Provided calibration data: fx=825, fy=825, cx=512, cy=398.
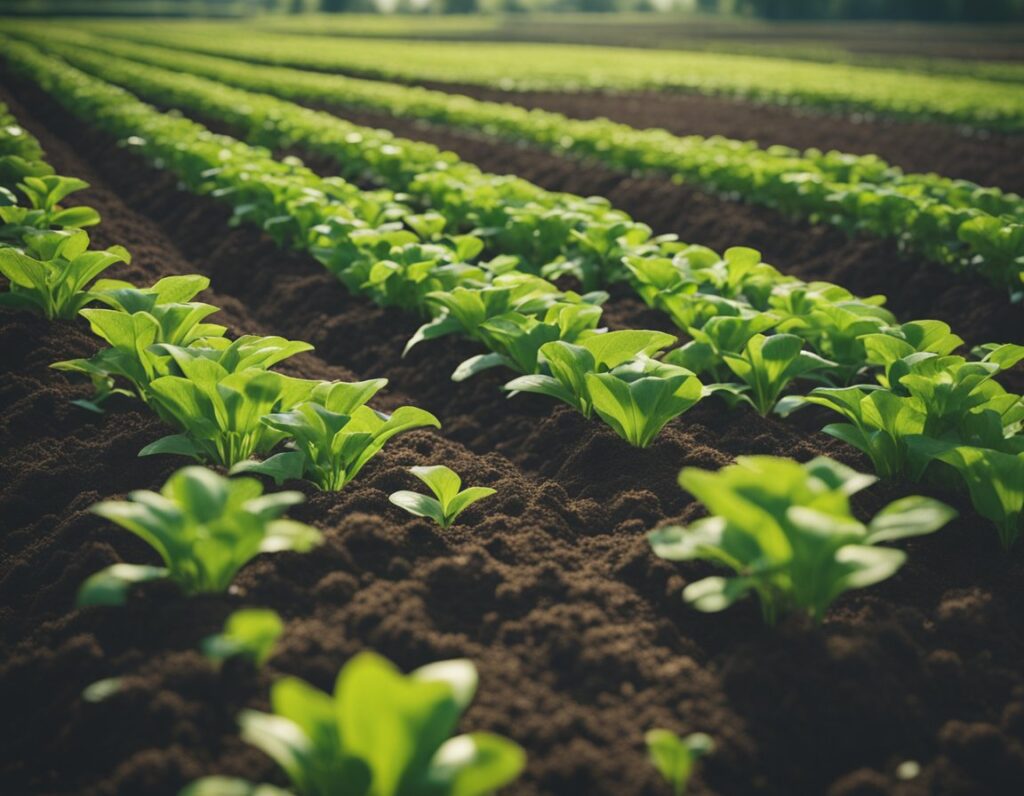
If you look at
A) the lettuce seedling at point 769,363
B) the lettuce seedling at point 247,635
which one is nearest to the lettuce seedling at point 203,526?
the lettuce seedling at point 247,635

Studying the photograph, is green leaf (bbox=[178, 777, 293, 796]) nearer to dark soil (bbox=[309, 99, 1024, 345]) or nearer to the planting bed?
dark soil (bbox=[309, 99, 1024, 345])

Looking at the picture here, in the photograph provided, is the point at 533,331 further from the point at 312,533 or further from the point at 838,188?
the point at 838,188

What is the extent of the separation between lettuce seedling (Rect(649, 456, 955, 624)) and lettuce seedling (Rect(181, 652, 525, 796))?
30.4 inches

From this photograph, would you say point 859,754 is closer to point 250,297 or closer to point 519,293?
point 519,293

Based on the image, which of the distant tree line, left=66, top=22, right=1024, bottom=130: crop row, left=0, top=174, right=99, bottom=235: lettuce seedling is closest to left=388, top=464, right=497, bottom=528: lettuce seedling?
left=0, top=174, right=99, bottom=235: lettuce seedling

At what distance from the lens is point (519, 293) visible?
4254 mm

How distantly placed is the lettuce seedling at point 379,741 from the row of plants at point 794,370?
164 cm

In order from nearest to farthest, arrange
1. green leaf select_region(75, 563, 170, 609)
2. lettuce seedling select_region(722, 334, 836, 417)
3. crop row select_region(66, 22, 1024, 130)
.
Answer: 1. green leaf select_region(75, 563, 170, 609)
2. lettuce seedling select_region(722, 334, 836, 417)
3. crop row select_region(66, 22, 1024, 130)

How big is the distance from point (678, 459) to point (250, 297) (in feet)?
12.4

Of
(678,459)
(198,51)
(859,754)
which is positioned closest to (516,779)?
(859,754)

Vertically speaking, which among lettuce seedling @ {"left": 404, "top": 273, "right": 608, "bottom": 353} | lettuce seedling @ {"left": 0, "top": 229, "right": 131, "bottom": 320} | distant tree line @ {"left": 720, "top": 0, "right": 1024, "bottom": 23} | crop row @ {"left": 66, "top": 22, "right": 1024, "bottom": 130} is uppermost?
distant tree line @ {"left": 720, "top": 0, "right": 1024, "bottom": 23}

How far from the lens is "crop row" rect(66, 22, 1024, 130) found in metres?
16.7

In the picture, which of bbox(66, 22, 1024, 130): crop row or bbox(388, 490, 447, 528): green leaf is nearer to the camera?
bbox(388, 490, 447, 528): green leaf

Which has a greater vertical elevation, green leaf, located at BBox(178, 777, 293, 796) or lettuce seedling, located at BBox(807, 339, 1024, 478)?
lettuce seedling, located at BBox(807, 339, 1024, 478)
